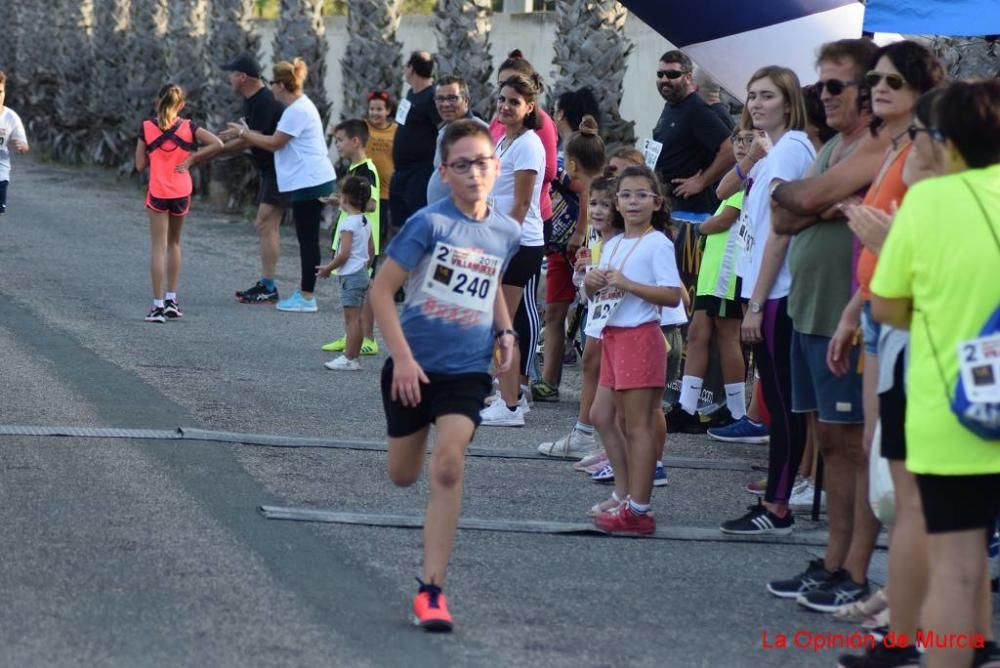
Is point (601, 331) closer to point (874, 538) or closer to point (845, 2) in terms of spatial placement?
point (874, 538)

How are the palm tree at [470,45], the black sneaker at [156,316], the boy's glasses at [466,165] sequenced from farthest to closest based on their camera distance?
the palm tree at [470,45] < the black sneaker at [156,316] < the boy's glasses at [466,165]

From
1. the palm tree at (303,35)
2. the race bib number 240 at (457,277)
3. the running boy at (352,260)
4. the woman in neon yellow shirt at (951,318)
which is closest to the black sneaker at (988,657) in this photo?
the woman in neon yellow shirt at (951,318)

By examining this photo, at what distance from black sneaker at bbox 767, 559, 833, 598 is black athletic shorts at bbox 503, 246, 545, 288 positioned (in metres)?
3.69

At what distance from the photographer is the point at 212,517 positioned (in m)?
6.62

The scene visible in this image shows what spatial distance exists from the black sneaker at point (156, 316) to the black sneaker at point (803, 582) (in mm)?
7559

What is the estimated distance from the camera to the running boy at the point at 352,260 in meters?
10.8

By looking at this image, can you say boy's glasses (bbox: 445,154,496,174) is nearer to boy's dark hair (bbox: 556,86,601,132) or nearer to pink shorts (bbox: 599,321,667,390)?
pink shorts (bbox: 599,321,667,390)

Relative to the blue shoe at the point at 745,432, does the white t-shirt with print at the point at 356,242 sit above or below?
above

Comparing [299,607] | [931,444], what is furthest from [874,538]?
[299,607]

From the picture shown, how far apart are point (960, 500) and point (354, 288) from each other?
23.3ft

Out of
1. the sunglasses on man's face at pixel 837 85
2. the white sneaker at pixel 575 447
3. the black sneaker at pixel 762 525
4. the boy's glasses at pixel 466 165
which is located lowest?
the white sneaker at pixel 575 447

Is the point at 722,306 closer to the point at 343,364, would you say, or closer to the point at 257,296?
the point at 343,364

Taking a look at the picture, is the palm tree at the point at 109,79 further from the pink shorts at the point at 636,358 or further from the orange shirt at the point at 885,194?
the orange shirt at the point at 885,194

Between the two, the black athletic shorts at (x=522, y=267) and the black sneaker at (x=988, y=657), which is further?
the black athletic shorts at (x=522, y=267)
